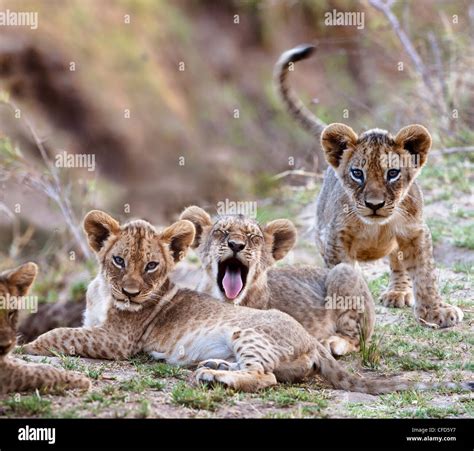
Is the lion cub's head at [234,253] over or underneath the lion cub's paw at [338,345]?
over

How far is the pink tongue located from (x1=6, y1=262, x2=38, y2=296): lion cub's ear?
5.10 ft

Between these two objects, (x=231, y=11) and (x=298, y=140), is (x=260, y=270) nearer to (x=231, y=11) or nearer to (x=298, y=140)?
(x=298, y=140)

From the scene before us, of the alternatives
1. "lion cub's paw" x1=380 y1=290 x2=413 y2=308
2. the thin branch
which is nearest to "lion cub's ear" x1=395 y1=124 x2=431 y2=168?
"lion cub's paw" x1=380 y1=290 x2=413 y2=308

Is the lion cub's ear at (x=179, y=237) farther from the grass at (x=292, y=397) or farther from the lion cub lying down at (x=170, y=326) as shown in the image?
the grass at (x=292, y=397)

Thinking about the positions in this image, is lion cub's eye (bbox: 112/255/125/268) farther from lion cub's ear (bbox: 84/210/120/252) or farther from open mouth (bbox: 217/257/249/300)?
open mouth (bbox: 217/257/249/300)

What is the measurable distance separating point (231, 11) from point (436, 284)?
419 inches

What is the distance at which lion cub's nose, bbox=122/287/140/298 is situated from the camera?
6.96 m

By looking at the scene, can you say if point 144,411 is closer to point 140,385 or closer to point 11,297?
point 140,385

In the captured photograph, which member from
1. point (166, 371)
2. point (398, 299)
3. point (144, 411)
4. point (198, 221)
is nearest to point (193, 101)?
point (398, 299)

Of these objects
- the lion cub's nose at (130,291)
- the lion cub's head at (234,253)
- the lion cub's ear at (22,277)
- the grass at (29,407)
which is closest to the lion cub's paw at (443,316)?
the lion cub's head at (234,253)

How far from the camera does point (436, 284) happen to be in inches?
326

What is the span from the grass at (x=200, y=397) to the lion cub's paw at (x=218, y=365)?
267 mm

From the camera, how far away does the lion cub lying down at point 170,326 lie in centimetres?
658
